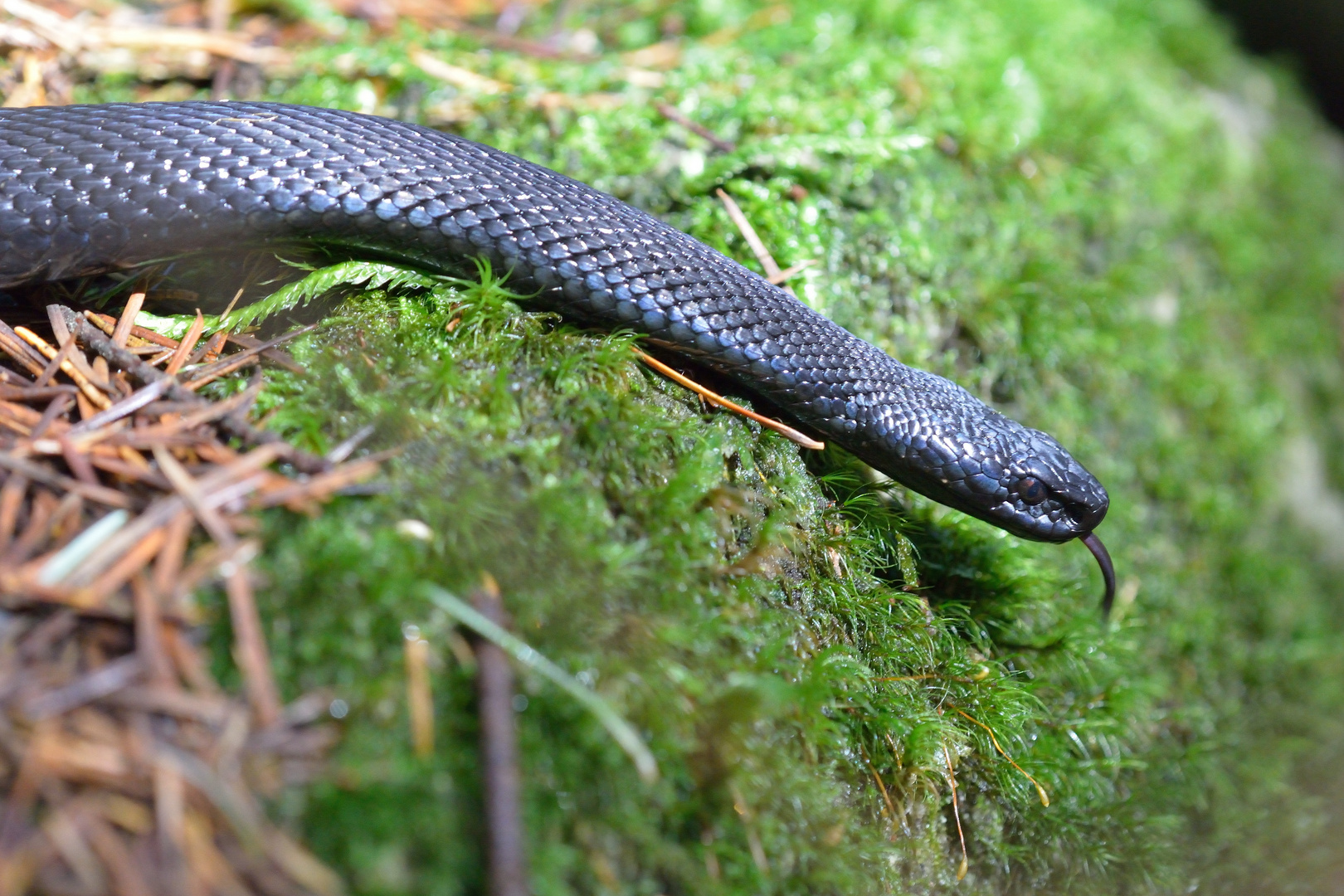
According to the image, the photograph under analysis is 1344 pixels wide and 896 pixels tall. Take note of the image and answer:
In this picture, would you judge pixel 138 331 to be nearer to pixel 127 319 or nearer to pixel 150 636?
pixel 127 319

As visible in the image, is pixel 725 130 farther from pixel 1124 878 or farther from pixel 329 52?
pixel 1124 878

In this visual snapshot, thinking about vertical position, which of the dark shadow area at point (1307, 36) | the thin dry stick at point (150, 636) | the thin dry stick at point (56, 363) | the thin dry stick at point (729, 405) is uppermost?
the dark shadow area at point (1307, 36)

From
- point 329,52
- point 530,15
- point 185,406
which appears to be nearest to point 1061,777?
point 185,406

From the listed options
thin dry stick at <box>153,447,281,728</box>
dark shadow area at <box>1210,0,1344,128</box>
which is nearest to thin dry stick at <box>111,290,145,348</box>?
thin dry stick at <box>153,447,281,728</box>

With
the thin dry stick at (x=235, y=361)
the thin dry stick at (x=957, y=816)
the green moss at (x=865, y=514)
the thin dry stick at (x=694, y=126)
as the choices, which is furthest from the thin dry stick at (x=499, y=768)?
the thin dry stick at (x=694, y=126)

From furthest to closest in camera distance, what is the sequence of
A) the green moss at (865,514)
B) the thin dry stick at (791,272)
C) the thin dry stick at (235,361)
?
the thin dry stick at (791,272) → the thin dry stick at (235,361) → the green moss at (865,514)

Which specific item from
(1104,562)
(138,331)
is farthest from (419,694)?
(1104,562)

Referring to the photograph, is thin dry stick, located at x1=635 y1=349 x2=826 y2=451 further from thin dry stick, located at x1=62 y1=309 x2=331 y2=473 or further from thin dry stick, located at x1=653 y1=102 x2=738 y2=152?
thin dry stick, located at x1=653 y1=102 x2=738 y2=152

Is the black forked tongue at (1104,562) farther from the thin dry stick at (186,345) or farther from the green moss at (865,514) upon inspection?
the thin dry stick at (186,345)
